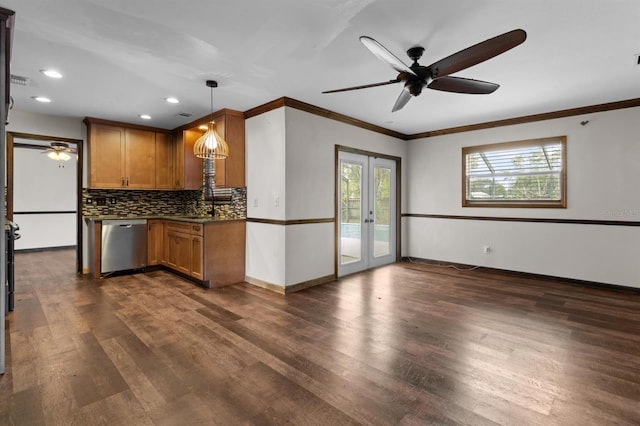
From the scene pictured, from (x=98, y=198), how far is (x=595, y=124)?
25.1 feet

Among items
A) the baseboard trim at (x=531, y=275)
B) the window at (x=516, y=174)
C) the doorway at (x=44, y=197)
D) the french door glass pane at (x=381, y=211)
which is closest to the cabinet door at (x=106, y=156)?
the doorway at (x=44, y=197)

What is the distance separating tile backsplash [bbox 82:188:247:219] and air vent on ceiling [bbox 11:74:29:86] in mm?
2065

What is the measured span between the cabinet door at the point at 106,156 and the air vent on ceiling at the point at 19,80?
150 cm

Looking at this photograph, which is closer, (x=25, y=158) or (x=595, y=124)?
(x=595, y=124)

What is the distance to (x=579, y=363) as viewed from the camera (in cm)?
238

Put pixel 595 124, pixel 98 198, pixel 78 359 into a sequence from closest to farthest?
pixel 78 359 < pixel 595 124 < pixel 98 198

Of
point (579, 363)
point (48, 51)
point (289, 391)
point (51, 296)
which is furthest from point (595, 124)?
point (51, 296)

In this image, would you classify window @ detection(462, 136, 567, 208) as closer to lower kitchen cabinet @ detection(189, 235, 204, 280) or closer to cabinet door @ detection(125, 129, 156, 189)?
lower kitchen cabinet @ detection(189, 235, 204, 280)

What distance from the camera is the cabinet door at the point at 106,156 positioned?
16.5 feet

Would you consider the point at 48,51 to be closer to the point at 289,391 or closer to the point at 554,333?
the point at 289,391

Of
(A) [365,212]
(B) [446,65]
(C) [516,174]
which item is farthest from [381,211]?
(B) [446,65]

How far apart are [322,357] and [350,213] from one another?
3.01 meters

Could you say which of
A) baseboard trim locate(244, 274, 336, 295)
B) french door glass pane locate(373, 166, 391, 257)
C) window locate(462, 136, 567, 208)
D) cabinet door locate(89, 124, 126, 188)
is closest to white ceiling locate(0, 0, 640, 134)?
cabinet door locate(89, 124, 126, 188)

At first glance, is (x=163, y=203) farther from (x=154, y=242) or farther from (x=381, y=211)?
(x=381, y=211)
